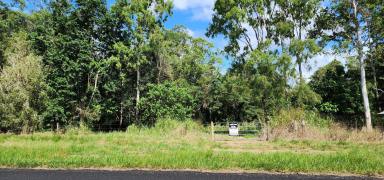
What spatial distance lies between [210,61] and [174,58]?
5911mm

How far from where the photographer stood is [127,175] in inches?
381

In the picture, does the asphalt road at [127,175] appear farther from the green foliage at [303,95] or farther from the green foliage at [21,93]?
the green foliage at [21,93]

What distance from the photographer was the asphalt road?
9273 millimetres

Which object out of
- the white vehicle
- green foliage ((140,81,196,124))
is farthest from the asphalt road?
green foliage ((140,81,196,124))

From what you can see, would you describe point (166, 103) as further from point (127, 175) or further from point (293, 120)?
point (127, 175)

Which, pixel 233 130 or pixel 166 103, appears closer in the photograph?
pixel 233 130

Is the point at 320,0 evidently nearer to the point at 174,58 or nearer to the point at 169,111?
the point at 169,111

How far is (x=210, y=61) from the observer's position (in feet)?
164

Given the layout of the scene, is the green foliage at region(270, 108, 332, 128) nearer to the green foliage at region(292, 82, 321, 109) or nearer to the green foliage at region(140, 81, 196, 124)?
the green foliage at region(292, 82, 321, 109)

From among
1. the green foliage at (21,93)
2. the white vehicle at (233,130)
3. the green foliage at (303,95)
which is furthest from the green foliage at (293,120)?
the green foliage at (21,93)

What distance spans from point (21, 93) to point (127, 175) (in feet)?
76.5

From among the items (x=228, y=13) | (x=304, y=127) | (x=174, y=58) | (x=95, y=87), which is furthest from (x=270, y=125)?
(x=174, y=58)

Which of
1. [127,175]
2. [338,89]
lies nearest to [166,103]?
[338,89]

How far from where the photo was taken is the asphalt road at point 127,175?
9.27 metres
